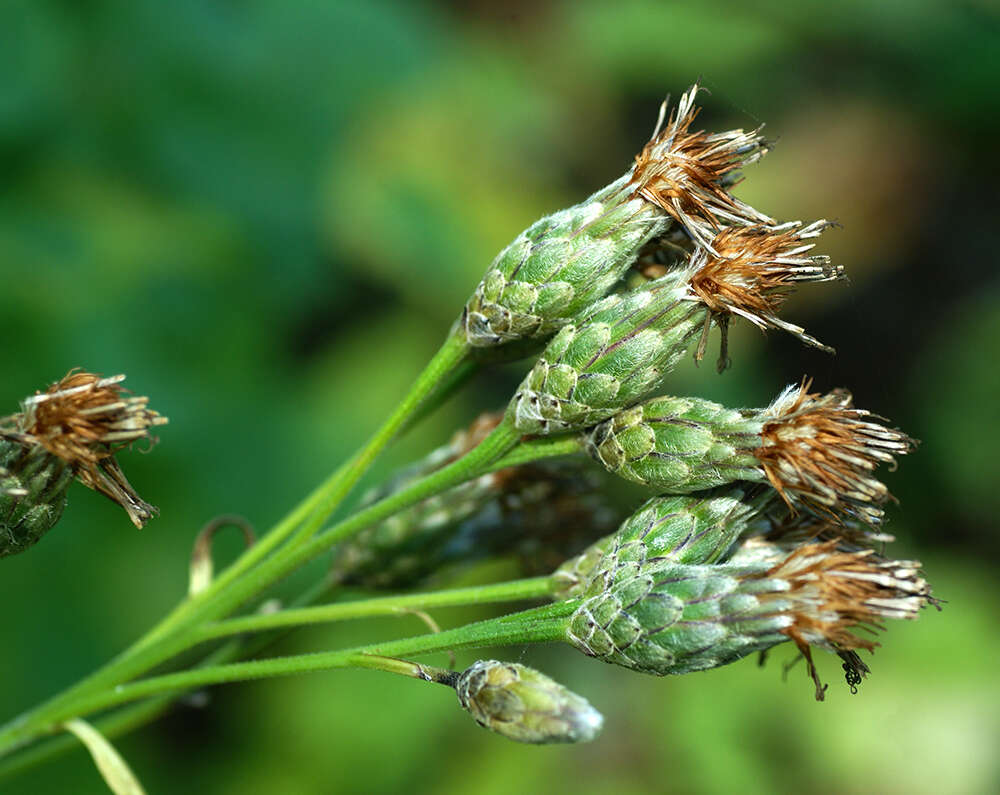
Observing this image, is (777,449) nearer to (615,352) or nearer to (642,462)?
(642,462)

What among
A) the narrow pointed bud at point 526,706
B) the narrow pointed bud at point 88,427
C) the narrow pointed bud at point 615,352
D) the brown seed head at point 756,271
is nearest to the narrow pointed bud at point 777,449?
the narrow pointed bud at point 615,352

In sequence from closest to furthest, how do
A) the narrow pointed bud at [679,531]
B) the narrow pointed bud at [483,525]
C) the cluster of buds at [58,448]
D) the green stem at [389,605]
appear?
the cluster of buds at [58,448], the narrow pointed bud at [679,531], the green stem at [389,605], the narrow pointed bud at [483,525]

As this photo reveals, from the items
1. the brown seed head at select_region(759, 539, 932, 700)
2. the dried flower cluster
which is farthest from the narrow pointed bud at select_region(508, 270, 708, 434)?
the brown seed head at select_region(759, 539, 932, 700)

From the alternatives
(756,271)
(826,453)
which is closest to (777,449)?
(826,453)

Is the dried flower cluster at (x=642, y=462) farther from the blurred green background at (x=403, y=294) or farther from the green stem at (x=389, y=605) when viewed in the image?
the blurred green background at (x=403, y=294)

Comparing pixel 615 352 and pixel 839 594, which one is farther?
pixel 615 352

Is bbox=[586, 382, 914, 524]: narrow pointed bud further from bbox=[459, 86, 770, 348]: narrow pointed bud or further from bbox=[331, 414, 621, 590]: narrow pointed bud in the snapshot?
bbox=[331, 414, 621, 590]: narrow pointed bud

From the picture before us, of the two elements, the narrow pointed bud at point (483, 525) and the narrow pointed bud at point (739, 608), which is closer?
the narrow pointed bud at point (739, 608)
